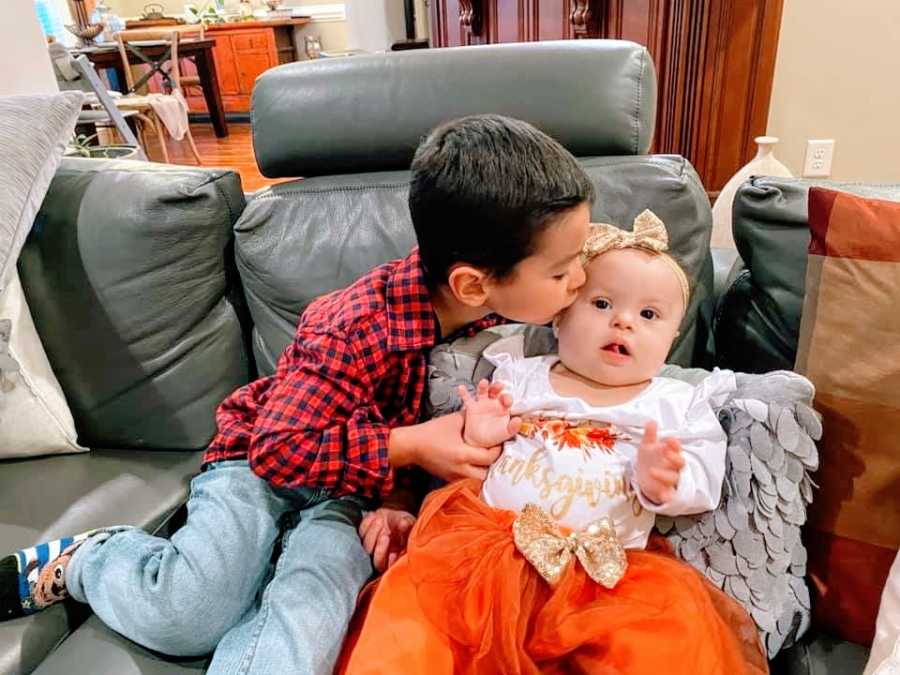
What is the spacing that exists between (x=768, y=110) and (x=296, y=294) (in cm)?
224

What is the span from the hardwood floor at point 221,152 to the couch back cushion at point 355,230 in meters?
3.51

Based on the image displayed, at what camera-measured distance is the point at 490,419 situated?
1063mm

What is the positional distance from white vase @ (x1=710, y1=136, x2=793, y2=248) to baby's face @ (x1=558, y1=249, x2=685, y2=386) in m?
1.32

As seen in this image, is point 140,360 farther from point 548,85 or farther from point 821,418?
point 821,418

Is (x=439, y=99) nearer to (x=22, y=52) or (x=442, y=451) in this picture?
(x=442, y=451)

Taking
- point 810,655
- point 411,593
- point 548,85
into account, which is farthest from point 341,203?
point 810,655

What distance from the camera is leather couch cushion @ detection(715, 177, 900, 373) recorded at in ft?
3.77

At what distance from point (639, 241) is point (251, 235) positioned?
2.48 feet

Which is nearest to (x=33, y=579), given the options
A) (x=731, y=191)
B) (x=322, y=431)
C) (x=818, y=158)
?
(x=322, y=431)

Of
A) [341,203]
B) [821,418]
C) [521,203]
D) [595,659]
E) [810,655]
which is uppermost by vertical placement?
[521,203]

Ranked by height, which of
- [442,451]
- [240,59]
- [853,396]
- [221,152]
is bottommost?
[221,152]

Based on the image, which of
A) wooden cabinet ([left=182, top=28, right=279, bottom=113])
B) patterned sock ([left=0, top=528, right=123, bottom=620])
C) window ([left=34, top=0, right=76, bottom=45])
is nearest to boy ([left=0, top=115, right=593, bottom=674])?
patterned sock ([left=0, top=528, right=123, bottom=620])

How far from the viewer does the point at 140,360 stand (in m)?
1.42

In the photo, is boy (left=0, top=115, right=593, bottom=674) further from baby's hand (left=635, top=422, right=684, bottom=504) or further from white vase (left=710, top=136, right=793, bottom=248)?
white vase (left=710, top=136, right=793, bottom=248)
